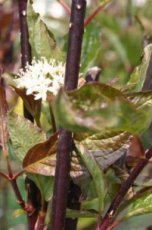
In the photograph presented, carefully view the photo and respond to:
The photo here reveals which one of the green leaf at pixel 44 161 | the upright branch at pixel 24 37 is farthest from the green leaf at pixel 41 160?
the upright branch at pixel 24 37

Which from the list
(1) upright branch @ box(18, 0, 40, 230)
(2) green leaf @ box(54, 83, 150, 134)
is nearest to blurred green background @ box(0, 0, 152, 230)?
(1) upright branch @ box(18, 0, 40, 230)

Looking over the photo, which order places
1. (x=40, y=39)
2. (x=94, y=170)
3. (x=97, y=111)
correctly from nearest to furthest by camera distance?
(x=97, y=111) → (x=94, y=170) → (x=40, y=39)

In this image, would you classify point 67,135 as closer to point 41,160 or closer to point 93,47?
point 41,160

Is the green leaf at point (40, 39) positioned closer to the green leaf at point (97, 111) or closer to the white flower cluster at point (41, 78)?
the white flower cluster at point (41, 78)

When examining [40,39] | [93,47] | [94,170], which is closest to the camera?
[94,170]

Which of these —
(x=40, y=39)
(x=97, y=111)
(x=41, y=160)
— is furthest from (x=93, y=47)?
(x=97, y=111)

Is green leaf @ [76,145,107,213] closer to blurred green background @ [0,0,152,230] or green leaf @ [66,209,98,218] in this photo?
green leaf @ [66,209,98,218]

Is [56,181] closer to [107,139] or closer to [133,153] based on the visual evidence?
[107,139]

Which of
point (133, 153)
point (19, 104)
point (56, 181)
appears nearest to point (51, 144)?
point (56, 181)

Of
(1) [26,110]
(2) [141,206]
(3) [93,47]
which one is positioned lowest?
(2) [141,206]
